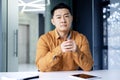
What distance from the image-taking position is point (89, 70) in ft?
5.80

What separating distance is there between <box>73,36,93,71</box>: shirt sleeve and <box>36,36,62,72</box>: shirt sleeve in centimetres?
13

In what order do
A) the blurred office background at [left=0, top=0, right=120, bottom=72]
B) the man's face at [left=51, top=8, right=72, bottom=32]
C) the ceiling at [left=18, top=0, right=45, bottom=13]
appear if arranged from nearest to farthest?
the man's face at [left=51, top=8, right=72, bottom=32] < the blurred office background at [left=0, top=0, right=120, bottom=72] < the ceiling at [left=18, top=0, right=45, bottom=13]

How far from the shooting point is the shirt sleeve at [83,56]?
66.2 inches

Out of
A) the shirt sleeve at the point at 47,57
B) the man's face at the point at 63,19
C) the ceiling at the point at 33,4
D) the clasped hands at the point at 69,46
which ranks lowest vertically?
the shirt sleeve at the point at 47,57

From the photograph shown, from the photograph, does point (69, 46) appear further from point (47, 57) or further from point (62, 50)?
point (47, 57)

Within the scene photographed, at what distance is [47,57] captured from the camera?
65.0 inches

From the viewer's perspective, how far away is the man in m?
1.65

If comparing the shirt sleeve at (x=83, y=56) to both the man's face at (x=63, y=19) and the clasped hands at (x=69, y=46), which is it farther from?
the man's face at (x=63, y=19)

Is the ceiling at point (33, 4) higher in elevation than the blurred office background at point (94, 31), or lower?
higher

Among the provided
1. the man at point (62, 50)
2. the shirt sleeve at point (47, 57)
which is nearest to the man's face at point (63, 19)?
the man at point (62, 50)

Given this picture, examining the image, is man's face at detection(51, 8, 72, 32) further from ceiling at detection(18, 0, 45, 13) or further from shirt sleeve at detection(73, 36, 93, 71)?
ceiling at detection(18, 0, 45, 13)

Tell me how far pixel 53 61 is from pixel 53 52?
0.07m

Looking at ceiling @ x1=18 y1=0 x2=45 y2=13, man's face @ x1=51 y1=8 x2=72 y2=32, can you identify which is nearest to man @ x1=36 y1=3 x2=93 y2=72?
man's face @ x1=51 y1=8 x2=72 y2=32

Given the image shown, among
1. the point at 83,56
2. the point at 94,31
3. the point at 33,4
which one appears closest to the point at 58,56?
the point at 83,56
